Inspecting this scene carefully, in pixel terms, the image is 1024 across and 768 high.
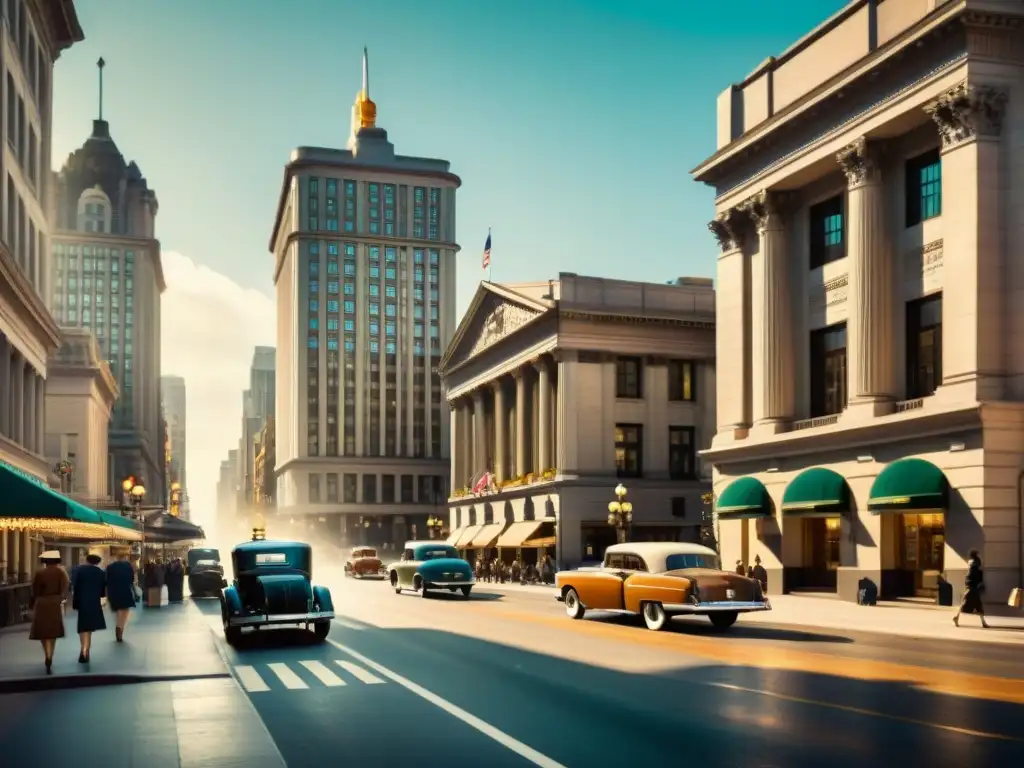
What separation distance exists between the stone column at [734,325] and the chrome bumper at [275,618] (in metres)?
26.7

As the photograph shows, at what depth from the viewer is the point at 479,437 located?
8625 centimetres

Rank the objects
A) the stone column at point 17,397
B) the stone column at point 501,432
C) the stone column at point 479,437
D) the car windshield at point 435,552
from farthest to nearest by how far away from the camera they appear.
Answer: the stone column at point 479,437 → the stone column at point 501,432 → the stone column at point 17,397 → the car windshield at point 435,552

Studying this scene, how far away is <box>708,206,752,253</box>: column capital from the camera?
→ 47.2 m

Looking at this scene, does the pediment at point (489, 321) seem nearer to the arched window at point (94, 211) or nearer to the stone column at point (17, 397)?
the stone column at point (17, 397)

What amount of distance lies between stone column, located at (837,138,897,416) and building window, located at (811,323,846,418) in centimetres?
260

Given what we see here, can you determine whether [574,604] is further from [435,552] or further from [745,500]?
[435,552]

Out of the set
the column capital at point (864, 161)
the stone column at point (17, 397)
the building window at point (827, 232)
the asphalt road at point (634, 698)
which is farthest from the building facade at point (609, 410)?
the asphalt road at point (634, 698)

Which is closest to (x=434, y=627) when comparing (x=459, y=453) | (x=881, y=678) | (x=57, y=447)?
(x=881, y=678)

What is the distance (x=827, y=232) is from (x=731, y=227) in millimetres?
5333

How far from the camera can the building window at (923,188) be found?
37.0 metres

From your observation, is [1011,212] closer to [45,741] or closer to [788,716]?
[788,716]

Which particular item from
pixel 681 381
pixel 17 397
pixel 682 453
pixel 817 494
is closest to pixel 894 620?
pixel 817 494

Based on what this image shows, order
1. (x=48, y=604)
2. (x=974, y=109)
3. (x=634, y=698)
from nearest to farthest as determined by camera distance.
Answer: (x=634, y=698), (x=48, y=604), (x=974, y=109)

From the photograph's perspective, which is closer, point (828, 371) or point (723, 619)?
point (723, 619)
